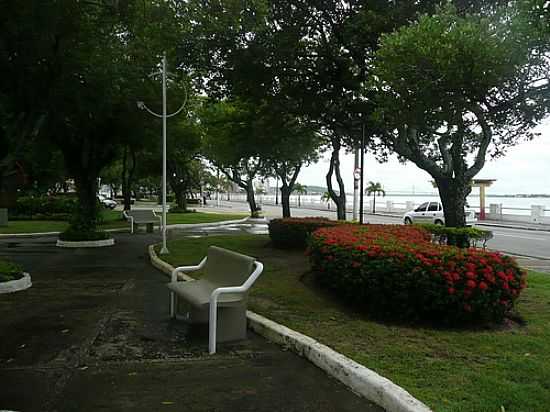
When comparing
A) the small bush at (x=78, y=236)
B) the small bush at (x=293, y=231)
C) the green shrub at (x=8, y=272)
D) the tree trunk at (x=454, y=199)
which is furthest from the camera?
the small bush at (x=78, y=236)

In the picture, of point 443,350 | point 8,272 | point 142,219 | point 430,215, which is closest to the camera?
point 443,350

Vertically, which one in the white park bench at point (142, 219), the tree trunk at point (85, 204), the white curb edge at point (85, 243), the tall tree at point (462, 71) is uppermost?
the tall tree at point (462, 71)

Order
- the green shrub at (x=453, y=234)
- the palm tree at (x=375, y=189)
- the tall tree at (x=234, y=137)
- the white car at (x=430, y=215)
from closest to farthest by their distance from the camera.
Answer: the green shrub at (x=453, y=234) → the tall tree at (x=234, y=137) → the white car at (x=430, y=215) → the palm tree at (x=375, y=189)

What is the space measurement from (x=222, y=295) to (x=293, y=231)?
8.35 meters

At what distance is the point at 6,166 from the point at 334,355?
24.3 feet

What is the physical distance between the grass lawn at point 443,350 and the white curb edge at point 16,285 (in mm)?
4009

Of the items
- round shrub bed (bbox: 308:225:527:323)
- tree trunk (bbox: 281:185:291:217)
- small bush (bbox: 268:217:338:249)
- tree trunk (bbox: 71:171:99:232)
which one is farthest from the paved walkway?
tree trunk (bbox: 281:185:291:217)

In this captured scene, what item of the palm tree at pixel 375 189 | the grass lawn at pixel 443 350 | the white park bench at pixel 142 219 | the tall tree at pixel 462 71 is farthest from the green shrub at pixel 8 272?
the palm tree at pixel 375 189

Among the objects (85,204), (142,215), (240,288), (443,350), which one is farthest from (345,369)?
(142,215)

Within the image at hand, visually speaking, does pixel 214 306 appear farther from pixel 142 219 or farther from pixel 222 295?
pixel 142 219

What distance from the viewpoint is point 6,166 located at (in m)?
9.21

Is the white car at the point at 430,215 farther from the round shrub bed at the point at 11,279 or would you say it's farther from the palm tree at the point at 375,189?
the palm tree at the point at 375,189

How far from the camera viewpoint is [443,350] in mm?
4992

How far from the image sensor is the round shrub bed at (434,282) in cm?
571
